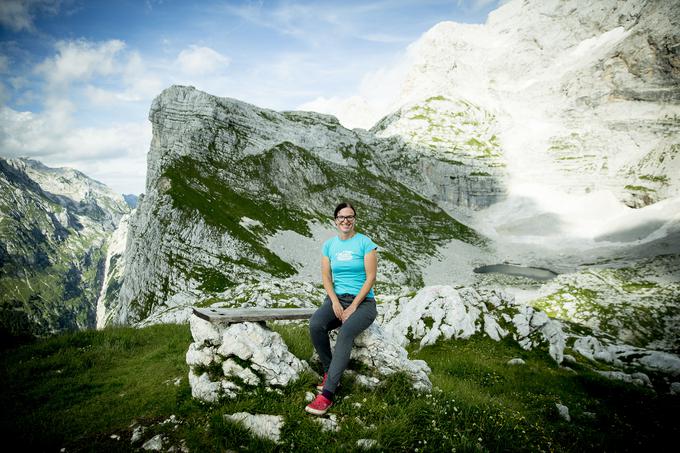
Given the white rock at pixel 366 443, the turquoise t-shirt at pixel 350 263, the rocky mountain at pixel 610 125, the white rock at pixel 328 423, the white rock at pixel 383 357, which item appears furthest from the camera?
the rocky mountain at pixel 610 125

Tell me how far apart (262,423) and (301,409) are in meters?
0.84

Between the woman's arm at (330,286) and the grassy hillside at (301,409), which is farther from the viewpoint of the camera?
the woman's arm at (330,286)

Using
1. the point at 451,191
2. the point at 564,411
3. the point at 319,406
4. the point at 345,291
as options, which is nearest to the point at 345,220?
the point at 345,291

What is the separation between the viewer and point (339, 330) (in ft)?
25.7

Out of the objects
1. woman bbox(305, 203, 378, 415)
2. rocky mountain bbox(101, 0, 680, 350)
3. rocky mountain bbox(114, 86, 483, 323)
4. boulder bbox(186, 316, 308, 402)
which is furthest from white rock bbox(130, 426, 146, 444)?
rocky mountain bbox(114, 86, 483, 323)

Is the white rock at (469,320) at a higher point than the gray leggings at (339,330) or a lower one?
lower

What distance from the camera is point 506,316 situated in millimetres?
17844

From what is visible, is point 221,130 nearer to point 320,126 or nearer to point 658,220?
Answer: point 320,126

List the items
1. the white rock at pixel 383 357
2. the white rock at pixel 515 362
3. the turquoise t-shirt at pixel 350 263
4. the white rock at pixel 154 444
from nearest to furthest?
1. the white rock at pixel 154 444
2. the white rock at pixel 383 357
3. the turquoise t-shirt at pixel 350 263
4. the white rock at pixel 515 362

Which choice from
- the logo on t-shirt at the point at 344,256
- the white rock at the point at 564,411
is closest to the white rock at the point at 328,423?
the logo on t-shirt at the point at 344,256

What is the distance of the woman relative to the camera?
7859 mm

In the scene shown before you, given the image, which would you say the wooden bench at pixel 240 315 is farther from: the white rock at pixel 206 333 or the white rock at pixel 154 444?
the white rock at pixel 154 444

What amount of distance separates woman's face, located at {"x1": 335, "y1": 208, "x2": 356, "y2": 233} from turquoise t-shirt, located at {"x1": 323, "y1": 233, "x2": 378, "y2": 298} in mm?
305

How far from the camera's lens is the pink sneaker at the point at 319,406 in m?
6.58
